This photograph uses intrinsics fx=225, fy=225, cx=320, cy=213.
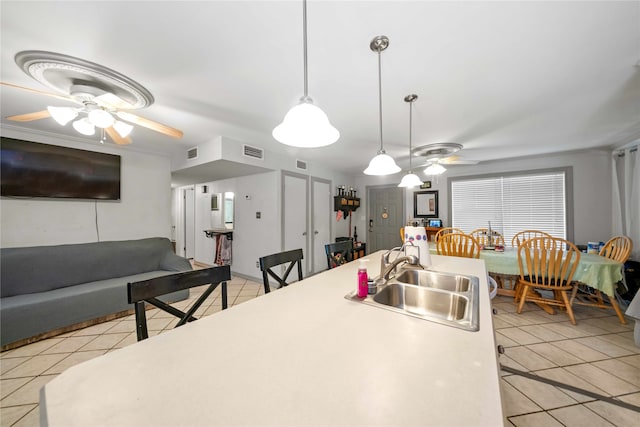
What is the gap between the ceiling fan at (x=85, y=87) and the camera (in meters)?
1.31

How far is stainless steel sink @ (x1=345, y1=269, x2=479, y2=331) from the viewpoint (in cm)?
102

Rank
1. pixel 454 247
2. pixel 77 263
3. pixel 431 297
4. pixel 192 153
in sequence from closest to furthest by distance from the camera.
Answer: pixel 431 297, pixel 77 263, pixel 454 247, pixel 192 153

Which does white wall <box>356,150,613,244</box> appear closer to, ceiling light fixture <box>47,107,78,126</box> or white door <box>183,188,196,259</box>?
ceiling light fixture <box>47,107,78,126</box>

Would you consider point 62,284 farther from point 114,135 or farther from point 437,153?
point 437,153

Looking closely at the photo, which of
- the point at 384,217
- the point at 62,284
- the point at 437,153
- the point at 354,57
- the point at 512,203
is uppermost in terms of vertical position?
the point at 354,57

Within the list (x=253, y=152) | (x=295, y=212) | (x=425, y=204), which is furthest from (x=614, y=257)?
(x=253, y=152)

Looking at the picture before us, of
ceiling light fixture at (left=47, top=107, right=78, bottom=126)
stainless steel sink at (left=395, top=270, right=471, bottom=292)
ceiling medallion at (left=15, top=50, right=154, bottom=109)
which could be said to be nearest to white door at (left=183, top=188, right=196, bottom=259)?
ceiling light fixture at (left=47, top=107, right=78, bottom=126)

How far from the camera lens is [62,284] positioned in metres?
2.57

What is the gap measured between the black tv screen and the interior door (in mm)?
4967

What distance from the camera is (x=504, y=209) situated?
169 inches

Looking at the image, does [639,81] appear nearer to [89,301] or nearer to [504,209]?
[504,209]

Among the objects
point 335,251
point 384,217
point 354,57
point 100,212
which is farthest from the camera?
point 384,217

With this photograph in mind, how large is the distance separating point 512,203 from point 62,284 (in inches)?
269

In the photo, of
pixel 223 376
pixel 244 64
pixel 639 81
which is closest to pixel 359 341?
pixel 223 376
